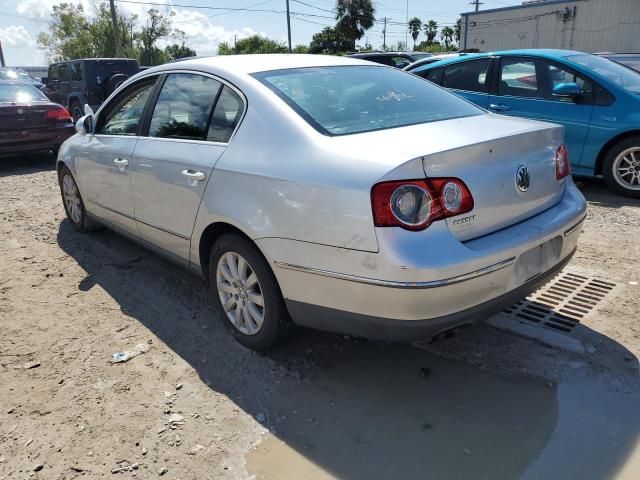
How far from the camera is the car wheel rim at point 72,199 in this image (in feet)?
17.4

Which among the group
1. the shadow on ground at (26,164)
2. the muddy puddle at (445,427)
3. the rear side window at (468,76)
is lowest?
the shadow on ground at (26,164)

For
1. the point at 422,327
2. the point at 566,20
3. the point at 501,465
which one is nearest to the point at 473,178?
the point at 422,327

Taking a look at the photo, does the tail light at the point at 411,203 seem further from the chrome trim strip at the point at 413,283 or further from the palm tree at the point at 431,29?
the palm tree at the point at 431,29

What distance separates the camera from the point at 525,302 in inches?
147

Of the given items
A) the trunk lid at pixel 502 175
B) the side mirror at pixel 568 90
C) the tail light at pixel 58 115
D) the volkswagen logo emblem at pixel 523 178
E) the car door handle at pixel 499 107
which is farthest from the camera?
the tail light at pixel 58 115

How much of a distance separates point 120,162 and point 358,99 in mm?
1890

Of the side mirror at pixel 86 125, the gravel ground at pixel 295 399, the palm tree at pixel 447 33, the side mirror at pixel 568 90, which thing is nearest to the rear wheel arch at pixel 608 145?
the side mirror at pixel 568 90

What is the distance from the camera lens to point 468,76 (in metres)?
7.28

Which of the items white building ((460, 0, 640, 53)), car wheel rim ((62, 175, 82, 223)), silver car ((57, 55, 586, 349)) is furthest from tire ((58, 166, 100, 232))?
white building ((460, 0, 640, 53))

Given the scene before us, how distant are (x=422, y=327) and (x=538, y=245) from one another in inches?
30.6

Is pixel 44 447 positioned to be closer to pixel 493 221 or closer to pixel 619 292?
pixel 493 221

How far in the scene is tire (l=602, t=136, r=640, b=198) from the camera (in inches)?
236

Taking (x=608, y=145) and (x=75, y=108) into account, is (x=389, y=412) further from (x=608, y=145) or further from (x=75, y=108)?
(x=75, y=108)

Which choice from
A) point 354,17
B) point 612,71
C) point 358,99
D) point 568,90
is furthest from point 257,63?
point 354,17
